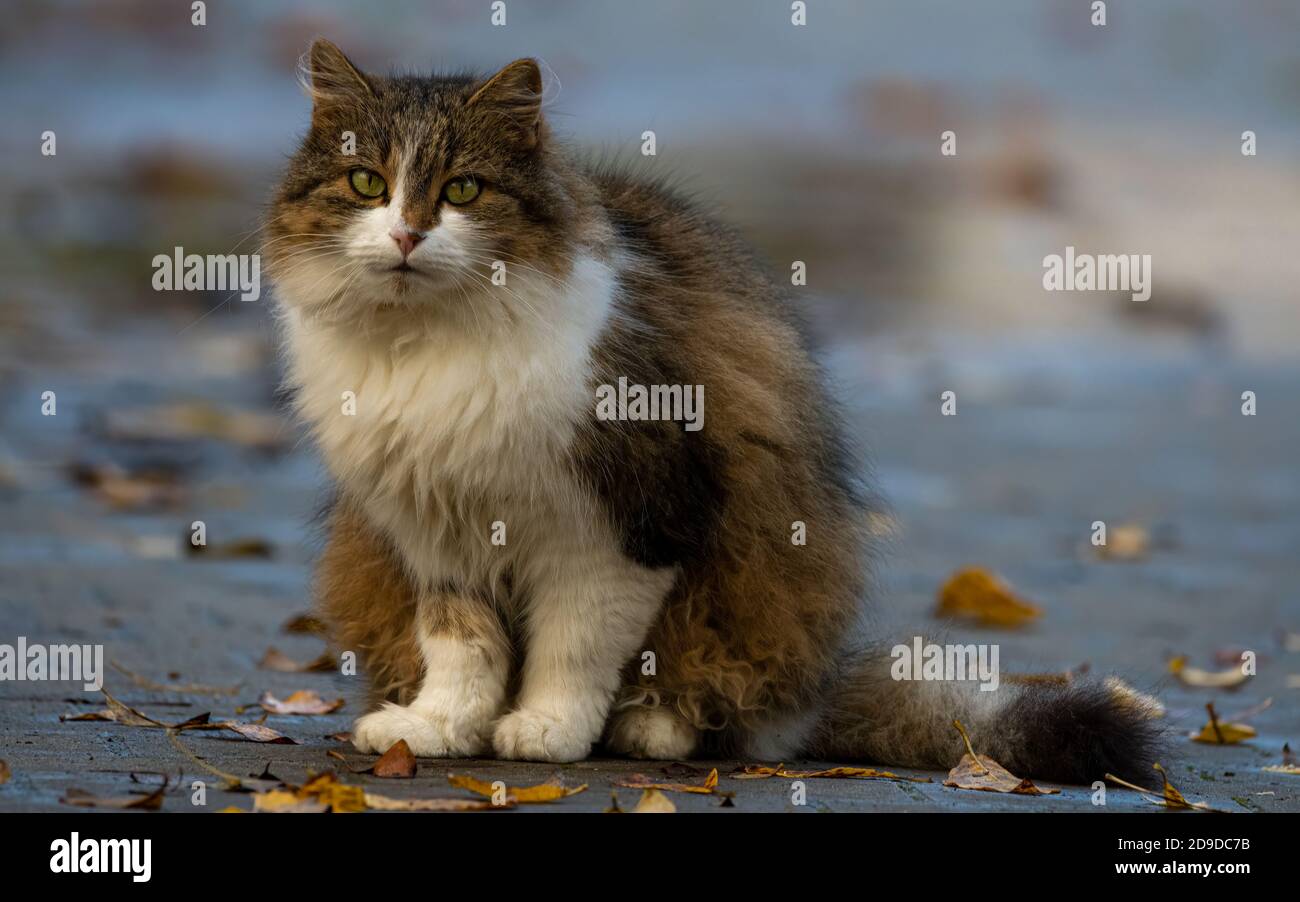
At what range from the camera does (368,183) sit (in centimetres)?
438

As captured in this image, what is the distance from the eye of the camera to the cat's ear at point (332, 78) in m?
4.51

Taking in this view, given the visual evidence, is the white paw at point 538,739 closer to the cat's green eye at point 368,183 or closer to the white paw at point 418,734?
the white paw at point 418,734

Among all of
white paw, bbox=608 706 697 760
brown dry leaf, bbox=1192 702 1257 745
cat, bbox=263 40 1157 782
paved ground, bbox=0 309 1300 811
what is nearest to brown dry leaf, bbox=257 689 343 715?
paved ground, bbox=0 309 1300 811

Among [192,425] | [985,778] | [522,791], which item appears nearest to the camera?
[522,791]

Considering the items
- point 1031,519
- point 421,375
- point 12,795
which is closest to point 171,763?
point 12,795

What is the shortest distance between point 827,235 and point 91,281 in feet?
23.0

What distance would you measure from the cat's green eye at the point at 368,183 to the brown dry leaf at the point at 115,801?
152 centimetres

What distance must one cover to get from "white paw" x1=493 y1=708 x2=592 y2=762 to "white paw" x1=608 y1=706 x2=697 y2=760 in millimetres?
184

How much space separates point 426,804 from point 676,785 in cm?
67

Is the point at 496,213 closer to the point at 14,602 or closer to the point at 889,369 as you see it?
the point at 14,602

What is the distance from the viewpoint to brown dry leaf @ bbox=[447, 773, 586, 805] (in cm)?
396

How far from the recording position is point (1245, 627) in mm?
7371

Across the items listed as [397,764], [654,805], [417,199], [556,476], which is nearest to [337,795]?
[397,764]

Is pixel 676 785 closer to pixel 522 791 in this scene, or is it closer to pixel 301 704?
pixel 522 791
